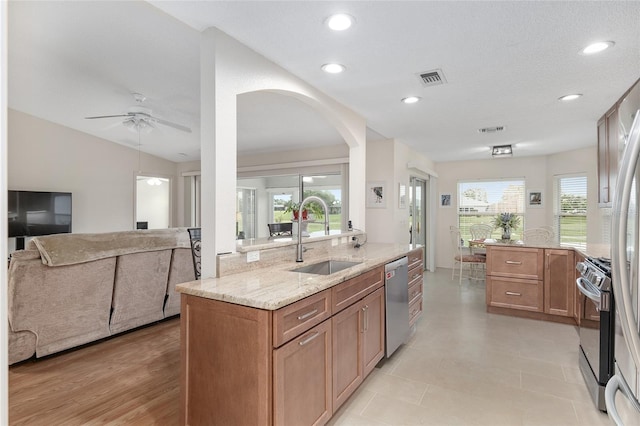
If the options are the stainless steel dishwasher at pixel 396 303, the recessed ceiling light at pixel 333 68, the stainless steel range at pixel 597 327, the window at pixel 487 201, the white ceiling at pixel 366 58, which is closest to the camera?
the white ceiling at pixel 366 58

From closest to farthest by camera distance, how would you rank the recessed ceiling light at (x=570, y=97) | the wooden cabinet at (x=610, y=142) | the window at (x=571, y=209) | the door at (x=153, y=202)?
the wooden cabinet at (x=610, y=142), the recessed ceiling light at (x=570, y=97), the window at (x=571, y=209), the door at (x=153, y=202)

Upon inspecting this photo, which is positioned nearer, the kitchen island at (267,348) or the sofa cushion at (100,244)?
the kitchen island at (267,348)

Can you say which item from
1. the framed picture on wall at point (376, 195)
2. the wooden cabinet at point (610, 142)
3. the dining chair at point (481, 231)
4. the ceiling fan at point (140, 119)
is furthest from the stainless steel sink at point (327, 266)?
the dining chair at point (481, 231)

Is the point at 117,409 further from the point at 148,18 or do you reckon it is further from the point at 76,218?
the point at 76,218

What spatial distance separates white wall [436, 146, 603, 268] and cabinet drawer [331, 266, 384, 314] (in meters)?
4.74

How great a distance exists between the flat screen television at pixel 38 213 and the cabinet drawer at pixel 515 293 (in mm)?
6412

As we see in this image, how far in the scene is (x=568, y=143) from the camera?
5.10 m

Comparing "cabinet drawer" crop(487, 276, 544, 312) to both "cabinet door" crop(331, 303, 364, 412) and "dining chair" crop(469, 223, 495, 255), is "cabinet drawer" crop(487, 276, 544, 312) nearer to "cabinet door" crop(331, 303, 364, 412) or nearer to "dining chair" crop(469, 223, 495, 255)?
"dining chair" crop(469, 223, 495, 255)

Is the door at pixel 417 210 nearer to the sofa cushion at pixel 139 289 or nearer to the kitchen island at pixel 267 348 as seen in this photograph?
the sofa cushion at pixel 139 289

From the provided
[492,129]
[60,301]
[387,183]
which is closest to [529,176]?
[492,129]

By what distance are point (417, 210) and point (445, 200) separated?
938 millimetres

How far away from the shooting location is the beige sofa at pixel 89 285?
2.59m

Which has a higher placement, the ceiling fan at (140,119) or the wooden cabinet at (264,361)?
the ceiling fan at (140,119)

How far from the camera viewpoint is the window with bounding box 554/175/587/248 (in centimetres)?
554
